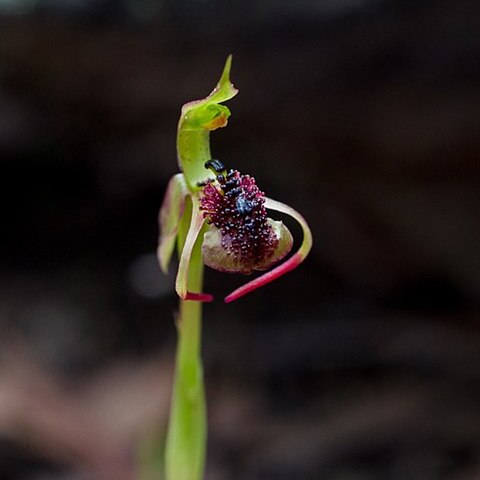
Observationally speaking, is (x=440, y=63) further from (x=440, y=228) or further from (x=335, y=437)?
(x=335, y=437)

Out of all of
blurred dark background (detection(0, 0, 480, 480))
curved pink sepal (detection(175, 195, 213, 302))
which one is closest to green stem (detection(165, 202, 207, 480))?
curved pink sepal (detection(175, 195, 213, 302))

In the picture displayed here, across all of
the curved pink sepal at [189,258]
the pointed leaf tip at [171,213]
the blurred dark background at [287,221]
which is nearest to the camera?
the curved pink sepal at [189,258]

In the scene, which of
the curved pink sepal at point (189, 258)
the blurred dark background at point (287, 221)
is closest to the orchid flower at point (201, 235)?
the curved pink sepal at point (189, 258)

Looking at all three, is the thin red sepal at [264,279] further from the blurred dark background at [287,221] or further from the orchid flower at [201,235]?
the blurred dark background at [287,221]

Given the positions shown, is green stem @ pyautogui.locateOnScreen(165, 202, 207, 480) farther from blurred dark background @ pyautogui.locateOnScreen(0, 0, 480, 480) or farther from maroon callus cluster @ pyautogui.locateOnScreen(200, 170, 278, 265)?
blurred dark background @ pyautogui.locateOnScreen(0, 0, 480, 480)

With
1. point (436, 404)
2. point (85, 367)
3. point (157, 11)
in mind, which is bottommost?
point (436, 404)

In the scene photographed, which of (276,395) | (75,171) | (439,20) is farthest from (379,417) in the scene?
(75,171)

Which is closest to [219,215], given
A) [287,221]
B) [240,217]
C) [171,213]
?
[240,217]
